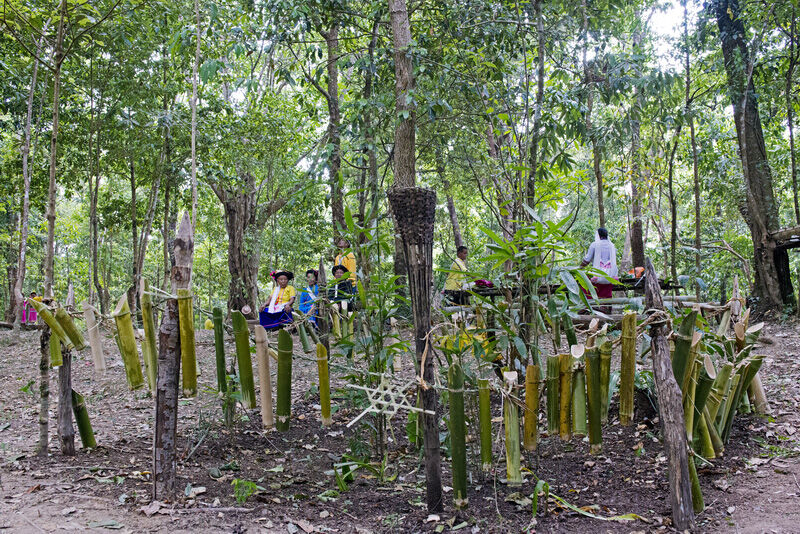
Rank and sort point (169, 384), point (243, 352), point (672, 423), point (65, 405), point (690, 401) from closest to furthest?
point (672, 423) < point (169, 384) < point (690, 401) < point (243, 352) < point (65, 405)

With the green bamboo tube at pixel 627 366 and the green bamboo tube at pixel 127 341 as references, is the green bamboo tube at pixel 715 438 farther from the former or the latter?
the green bamboo tube at pixel 127 341

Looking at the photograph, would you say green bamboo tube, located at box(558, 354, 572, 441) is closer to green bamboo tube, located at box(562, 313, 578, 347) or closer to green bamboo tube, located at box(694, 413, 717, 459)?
green bamboo tube, located at box(562, 313, 578, 347)

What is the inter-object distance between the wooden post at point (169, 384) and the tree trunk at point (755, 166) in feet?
27.4

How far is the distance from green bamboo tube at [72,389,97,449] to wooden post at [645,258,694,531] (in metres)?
3.43

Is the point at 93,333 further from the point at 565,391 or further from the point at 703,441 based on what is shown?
the point at 703,441

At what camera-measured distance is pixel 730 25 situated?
845cm

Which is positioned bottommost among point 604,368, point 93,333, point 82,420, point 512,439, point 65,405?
point 512,439

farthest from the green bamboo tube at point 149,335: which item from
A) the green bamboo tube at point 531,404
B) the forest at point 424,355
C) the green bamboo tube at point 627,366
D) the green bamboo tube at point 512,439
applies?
the green bamboo tube at point 627,366

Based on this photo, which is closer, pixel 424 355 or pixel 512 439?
pixel 424 355

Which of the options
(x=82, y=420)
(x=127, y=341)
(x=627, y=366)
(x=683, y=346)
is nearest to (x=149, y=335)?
(x=127, y=341)

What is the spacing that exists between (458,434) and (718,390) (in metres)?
1.71

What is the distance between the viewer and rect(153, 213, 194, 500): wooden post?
3002mm

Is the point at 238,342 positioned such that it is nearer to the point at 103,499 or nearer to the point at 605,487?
the point at 103,499

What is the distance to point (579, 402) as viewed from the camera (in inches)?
123
